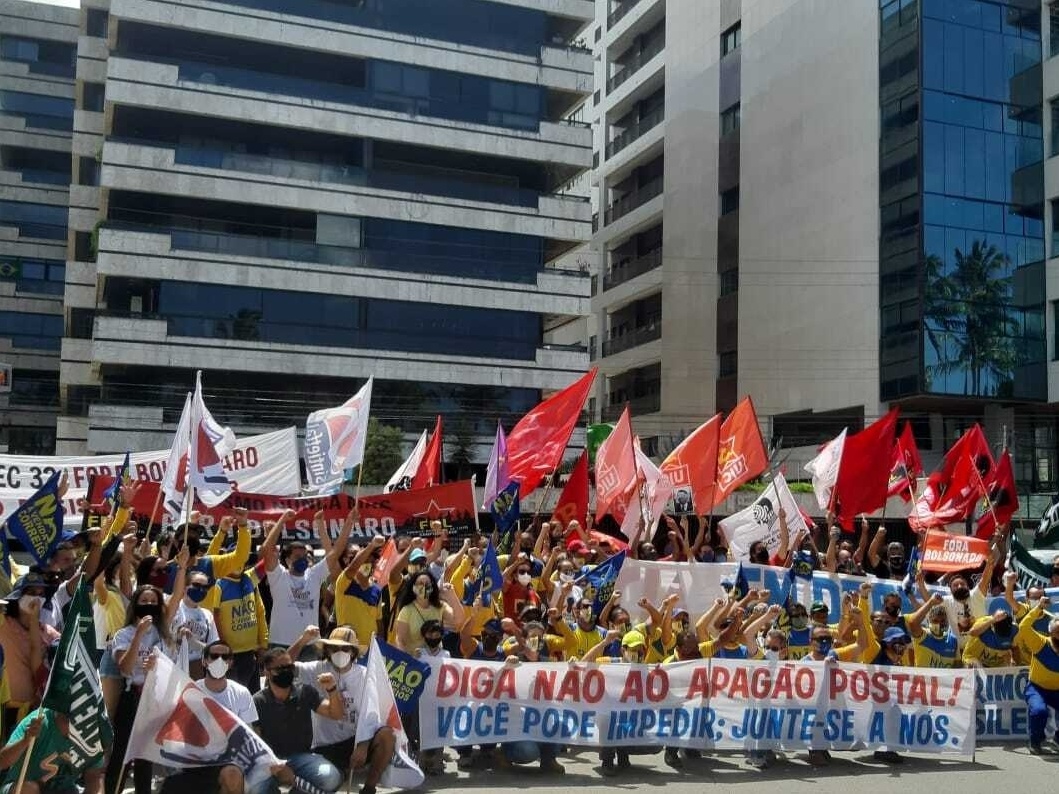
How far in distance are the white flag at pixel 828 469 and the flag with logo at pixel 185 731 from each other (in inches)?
473

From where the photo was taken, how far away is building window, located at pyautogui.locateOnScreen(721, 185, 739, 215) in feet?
173

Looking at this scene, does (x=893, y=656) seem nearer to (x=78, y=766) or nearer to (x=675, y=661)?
(x=675, y=661)

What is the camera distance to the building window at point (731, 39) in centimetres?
5306

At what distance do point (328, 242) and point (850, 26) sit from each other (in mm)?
19628

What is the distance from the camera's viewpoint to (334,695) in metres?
9.44

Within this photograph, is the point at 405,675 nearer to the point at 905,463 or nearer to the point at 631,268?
the point at 905,463

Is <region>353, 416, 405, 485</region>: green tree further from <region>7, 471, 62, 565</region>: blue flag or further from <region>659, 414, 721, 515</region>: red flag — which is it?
<region>7, 471, 62, 565</region>: blue flag

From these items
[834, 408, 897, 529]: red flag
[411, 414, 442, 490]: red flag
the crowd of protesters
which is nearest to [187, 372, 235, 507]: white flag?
the crowd of protesters

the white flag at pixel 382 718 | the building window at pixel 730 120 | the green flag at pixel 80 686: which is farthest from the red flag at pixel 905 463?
the building window at pixel 730 120

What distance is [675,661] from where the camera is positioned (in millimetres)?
11852

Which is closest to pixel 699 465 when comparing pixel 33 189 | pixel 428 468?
pixel 428 468

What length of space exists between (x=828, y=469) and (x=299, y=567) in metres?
9.43

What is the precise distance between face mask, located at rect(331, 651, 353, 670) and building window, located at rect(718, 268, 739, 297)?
4418 cm

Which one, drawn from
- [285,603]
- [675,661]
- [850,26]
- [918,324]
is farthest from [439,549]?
[850,26]
